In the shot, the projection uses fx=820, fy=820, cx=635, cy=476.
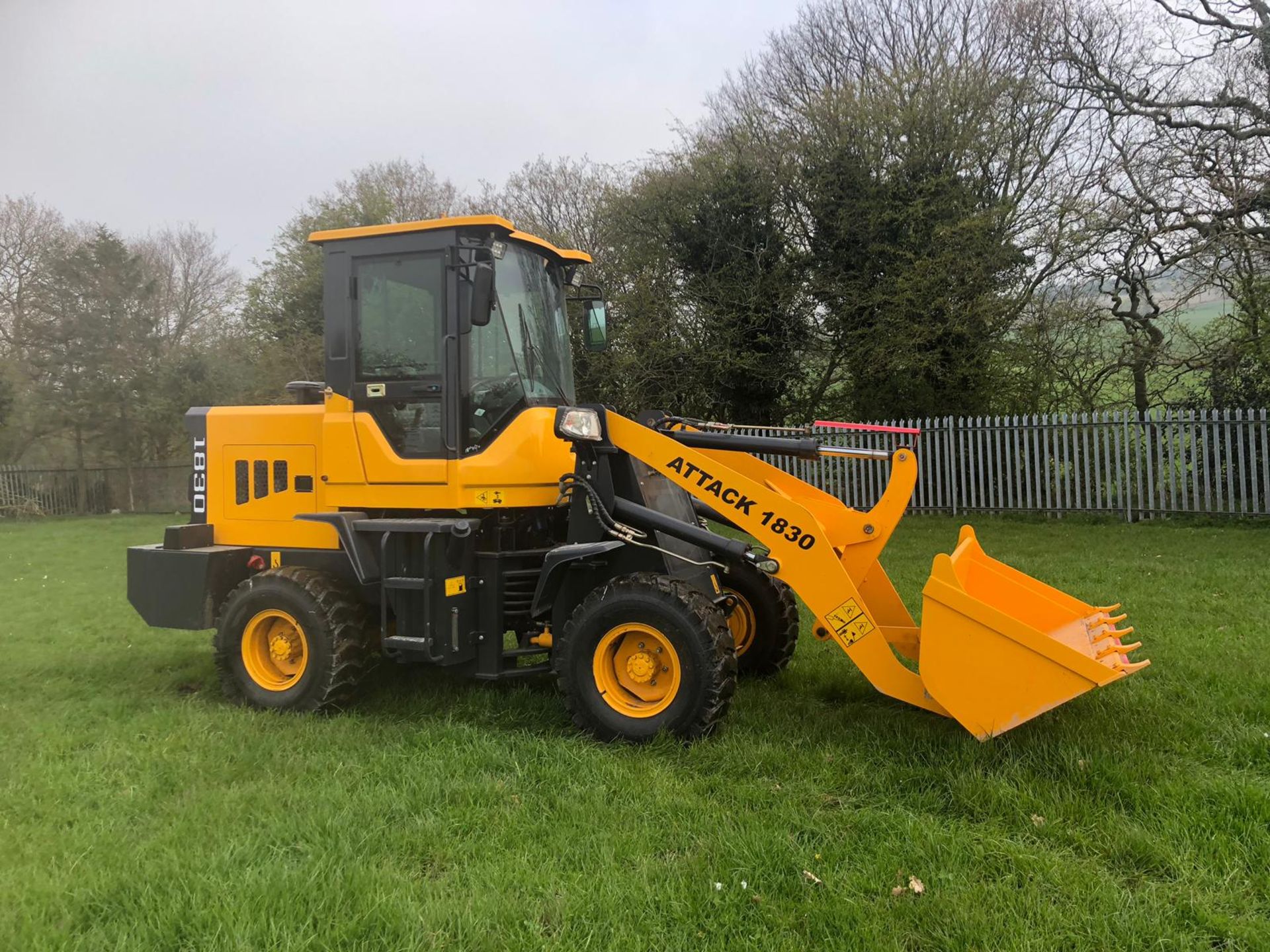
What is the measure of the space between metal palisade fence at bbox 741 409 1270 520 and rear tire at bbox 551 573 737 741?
8.27 m

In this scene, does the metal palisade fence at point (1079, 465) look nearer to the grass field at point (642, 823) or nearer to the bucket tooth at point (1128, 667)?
the grass field at point (642, 823)

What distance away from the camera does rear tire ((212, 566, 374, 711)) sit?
4.80 metres

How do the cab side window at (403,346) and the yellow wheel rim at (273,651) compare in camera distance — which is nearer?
the cab side window at (403,346)

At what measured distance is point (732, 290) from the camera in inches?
659

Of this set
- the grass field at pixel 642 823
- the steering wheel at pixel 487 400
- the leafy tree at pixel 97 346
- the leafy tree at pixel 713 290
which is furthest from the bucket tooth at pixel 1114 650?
the leafy tree at pixel 97 346

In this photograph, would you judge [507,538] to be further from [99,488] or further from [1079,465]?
[99,488]

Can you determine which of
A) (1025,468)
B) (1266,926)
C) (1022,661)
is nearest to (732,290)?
(1025,468)

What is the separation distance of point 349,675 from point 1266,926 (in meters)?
4.32

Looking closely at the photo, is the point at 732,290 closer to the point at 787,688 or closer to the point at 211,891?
the point at 787,688

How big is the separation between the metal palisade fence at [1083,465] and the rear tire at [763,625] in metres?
6.91

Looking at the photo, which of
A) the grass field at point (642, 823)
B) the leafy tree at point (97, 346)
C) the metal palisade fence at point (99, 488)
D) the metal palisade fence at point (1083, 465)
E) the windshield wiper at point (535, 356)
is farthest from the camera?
the metal palisade fence at point (99, 488)

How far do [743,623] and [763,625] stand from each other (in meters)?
0.14

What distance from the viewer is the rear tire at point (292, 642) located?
4.80 meters

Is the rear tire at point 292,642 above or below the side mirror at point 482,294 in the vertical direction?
below
